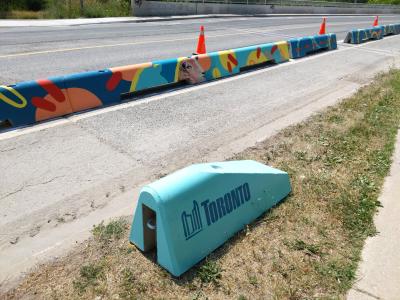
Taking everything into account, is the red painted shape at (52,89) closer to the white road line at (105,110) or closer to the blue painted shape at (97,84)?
the blue painted shape at (97,84)

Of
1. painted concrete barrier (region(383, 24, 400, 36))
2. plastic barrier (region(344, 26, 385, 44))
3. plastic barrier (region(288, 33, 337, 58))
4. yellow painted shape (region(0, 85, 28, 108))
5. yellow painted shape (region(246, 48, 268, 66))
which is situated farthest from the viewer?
painted concrete barrier (region(383, 24, 400, 36))

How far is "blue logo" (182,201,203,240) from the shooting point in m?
2.91

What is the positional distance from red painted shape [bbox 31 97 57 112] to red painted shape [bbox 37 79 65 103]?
14 cm

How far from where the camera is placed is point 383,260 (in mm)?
3146

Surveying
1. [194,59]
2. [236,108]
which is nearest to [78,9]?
[194,59]

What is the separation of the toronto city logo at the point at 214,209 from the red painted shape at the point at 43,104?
12.6 feet

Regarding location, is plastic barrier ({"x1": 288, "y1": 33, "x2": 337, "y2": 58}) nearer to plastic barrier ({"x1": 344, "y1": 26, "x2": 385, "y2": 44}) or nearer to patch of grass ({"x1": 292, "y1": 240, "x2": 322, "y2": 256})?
plastic barrier ({"x1": 344, "y1": 26, "x2": 385, "y2": 44})

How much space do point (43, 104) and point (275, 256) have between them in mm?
4432

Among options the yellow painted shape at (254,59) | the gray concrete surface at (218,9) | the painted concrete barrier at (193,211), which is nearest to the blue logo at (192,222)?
the painted concrete barrier at (193,211)

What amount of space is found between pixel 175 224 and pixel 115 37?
536 inches

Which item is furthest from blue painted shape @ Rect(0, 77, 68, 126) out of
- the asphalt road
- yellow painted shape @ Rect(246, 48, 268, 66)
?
yellow painted shape @ Rect(246, 48, 268, 66)

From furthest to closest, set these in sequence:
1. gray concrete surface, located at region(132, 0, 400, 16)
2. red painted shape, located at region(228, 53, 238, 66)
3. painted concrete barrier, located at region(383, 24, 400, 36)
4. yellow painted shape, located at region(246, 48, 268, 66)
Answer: gray concrete surface, located at region(132, 0, 400, 16), painted concrete barrier, located at region(383, 24, 400, 36), yellow painted shape, located at region(246, 48, 268, 66), red painted shape, located at region(228, 53, 238, 66)

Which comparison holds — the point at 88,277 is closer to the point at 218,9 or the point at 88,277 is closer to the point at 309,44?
the point at 309,44

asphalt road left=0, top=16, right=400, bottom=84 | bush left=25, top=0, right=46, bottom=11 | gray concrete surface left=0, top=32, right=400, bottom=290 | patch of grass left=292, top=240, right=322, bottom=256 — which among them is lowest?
patch of grass left=292, top=240, right=322, bottom=256
